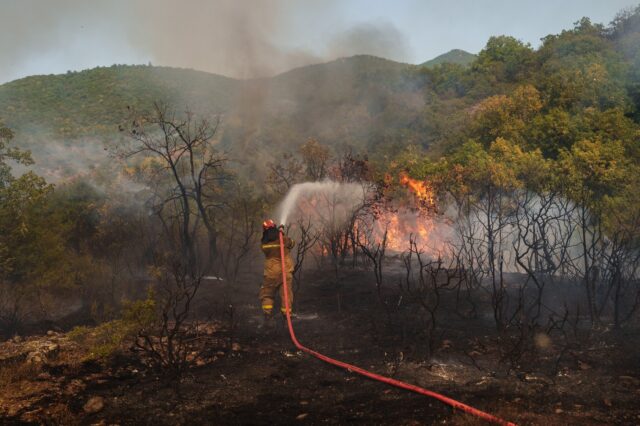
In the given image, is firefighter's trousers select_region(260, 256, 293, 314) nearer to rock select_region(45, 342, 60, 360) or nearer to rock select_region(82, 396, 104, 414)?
rock select_region(45, 342, 60, 360)

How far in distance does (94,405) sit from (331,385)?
3.00 meters

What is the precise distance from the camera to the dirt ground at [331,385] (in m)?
5.34

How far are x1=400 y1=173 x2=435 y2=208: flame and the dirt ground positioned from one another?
12.6 meters

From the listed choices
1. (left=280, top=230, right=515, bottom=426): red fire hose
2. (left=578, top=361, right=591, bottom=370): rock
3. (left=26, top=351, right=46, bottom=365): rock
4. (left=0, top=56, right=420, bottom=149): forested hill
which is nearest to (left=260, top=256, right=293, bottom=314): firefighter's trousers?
(left=280, top=230, right=515, bottom=426): red fire hose

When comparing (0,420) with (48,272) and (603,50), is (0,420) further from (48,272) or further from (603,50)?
(603,50)

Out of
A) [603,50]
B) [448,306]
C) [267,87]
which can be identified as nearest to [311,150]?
[448,306]

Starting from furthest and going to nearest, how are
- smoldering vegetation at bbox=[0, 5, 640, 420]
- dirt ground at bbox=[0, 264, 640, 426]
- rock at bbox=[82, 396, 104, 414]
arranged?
smoldering vegetation at bbox=[0, 5, 640, 420] → rock at bbox=[82, 396, 104, 414] → dirt ground at bbox=[0, 264, 640, 426]

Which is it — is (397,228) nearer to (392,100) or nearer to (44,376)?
(44,376)

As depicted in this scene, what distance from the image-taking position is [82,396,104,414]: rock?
560 cm

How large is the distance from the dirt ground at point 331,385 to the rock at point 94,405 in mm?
18

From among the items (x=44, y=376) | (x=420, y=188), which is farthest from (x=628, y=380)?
(x=420, y=188)

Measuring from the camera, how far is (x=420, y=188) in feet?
78.7

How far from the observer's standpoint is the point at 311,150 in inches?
902

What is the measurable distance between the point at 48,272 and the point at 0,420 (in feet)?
21.9
